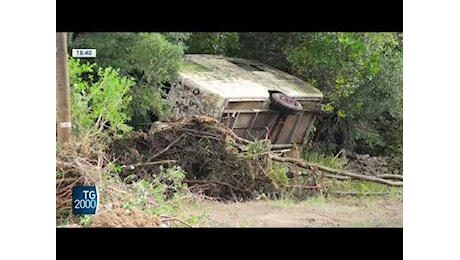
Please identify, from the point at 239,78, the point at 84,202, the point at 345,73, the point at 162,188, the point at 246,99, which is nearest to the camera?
the point at 84,202

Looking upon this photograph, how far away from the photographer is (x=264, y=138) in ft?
35.4

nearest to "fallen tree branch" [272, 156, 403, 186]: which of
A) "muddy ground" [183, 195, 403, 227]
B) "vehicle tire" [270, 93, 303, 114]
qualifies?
"muddy ground" [183, 195, 403, 227]

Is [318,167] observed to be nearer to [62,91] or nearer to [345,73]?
[345,73]

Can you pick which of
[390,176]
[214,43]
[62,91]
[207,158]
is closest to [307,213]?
[390,176]

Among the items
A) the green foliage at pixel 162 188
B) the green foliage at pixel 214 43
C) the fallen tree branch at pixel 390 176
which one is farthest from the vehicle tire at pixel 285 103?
the green foliage at pixel 162 188

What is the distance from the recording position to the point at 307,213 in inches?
415

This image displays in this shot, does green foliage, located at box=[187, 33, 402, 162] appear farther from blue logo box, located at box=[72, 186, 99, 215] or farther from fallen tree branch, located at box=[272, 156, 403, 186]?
blue logo box, located at box=[72, 186, 99, 215]

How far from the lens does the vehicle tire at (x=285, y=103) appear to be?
10914 millimetres

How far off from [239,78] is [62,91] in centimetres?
202

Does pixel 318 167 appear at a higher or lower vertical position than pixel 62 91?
lower

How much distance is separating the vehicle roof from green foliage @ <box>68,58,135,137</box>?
2.46ft

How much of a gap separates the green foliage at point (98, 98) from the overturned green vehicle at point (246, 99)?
572mm

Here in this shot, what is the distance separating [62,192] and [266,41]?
2.86 m
